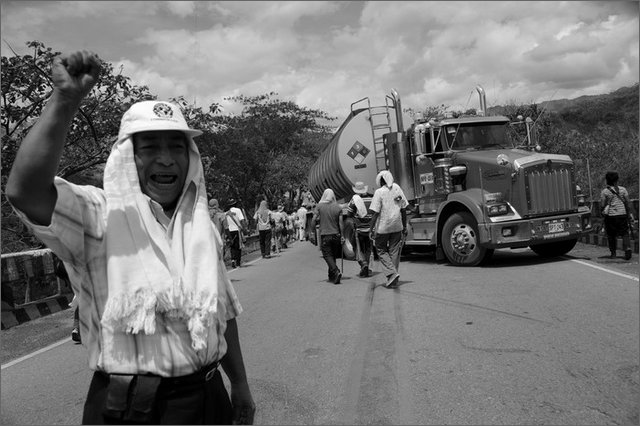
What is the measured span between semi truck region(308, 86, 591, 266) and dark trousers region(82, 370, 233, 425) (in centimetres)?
913

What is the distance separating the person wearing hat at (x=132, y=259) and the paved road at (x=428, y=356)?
2.17 metres

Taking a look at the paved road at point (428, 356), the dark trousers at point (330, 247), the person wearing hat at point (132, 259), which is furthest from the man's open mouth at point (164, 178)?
the dark trousers at point (330, 247)

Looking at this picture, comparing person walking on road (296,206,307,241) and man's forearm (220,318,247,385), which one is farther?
person walking on road (296,206,307,241)

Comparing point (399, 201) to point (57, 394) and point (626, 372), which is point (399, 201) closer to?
point (626, 372)

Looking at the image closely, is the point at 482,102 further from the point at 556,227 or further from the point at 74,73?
the point at 74,73

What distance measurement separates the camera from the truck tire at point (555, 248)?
37.9 ft

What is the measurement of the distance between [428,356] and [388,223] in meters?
4.46

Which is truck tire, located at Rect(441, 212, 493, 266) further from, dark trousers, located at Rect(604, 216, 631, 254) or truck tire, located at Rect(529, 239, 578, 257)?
dark trousers, located at Rect(604, 216, 631, 254)

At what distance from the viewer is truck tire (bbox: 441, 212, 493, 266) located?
1086 cm

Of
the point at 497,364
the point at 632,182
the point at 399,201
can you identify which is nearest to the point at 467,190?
the point at 399,201

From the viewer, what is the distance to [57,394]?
4633mm

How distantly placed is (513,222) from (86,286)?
9.58m

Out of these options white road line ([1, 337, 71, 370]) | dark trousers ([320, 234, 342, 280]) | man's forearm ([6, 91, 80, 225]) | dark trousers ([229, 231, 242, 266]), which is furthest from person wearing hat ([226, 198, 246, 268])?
man's forearm ([6, 91, 80, 225])

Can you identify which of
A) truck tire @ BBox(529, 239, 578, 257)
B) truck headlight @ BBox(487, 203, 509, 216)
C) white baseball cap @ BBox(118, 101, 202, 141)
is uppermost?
white baseball cap @ BBox(118, 101, 202, 141)
